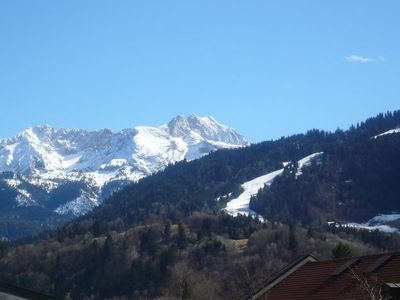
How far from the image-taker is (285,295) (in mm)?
35094

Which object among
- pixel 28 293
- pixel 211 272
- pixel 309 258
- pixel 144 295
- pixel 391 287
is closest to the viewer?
pixel 28 293

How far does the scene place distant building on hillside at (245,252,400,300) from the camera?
30.8 meters

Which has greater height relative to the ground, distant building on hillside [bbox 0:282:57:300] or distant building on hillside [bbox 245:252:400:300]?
distant building on hillside [bbox 0:282:57:300]

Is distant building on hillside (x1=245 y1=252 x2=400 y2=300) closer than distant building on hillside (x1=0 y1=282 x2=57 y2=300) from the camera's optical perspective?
No

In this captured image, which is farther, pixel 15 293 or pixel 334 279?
pixel 334 279

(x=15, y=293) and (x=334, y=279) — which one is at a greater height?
(x=15, y=293)

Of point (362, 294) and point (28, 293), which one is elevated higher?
point (28, 293)

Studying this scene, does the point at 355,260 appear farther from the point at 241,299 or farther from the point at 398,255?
the point at 241,299

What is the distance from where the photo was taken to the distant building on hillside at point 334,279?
30.8 m

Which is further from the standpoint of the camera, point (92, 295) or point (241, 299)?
point (92, 295)

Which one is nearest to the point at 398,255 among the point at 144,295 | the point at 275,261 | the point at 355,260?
the point at 355,260

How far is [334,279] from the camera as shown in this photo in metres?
33.6

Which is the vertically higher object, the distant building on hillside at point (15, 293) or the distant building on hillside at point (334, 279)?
the distant building on hillside at point (15, 293)

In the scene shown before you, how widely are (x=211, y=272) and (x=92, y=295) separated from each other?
2976 cm
